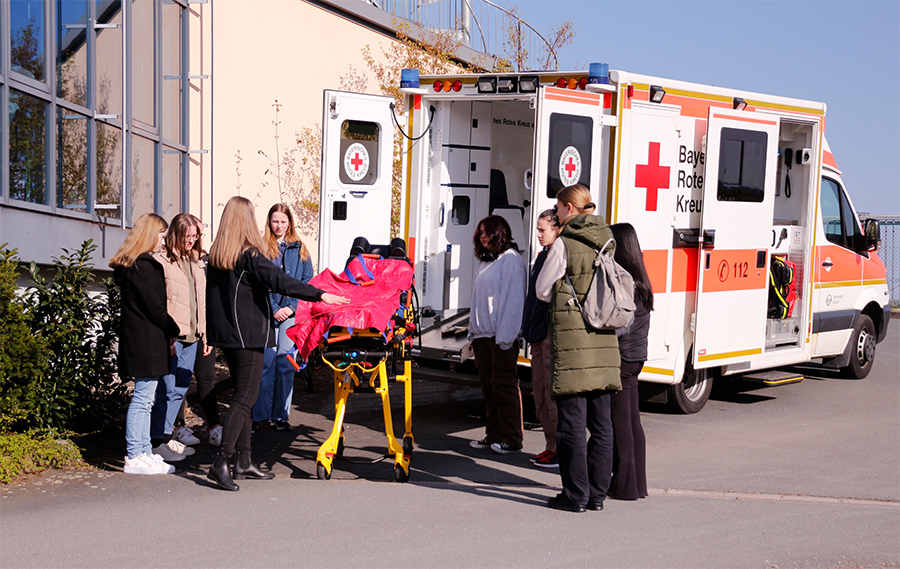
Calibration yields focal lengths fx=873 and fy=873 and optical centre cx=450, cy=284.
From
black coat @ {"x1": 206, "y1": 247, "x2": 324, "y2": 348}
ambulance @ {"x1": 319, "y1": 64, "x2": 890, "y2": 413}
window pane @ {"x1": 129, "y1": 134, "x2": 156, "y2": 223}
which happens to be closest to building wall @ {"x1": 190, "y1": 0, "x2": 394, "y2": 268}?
window pane @ {"x1": 129, "y1": 134, "x2": 156, "y2": 223}

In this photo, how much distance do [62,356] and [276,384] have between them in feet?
5.83

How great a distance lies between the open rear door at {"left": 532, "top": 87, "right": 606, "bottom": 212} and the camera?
7.07 m

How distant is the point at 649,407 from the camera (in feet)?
29.5

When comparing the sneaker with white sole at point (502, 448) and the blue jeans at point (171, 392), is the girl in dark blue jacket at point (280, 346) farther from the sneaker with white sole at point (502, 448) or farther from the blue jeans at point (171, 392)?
the sneaker with white sole at point (502, 448)

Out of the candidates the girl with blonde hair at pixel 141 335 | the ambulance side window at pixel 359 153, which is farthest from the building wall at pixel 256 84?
the girl with blonde hair at pixel 141 335

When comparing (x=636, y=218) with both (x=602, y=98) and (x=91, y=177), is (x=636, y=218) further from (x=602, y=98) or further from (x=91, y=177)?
(x=91, y=177)

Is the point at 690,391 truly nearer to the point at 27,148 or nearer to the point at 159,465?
the point at 159,465

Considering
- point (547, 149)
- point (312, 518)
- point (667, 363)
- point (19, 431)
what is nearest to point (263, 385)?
point (19, 431)

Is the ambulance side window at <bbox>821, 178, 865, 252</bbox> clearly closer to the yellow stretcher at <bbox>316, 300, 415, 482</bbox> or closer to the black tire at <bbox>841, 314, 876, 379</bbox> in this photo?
the black tire at <bbox>841, 314, 876, 379</bbox>

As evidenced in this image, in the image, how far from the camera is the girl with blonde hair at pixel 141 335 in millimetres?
5984

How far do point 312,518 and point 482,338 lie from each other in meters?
2.26

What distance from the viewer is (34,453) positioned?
5941 millimetres

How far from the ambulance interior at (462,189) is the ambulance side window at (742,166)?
1870 mm

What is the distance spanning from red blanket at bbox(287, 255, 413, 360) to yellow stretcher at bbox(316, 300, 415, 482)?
0.08 metres
